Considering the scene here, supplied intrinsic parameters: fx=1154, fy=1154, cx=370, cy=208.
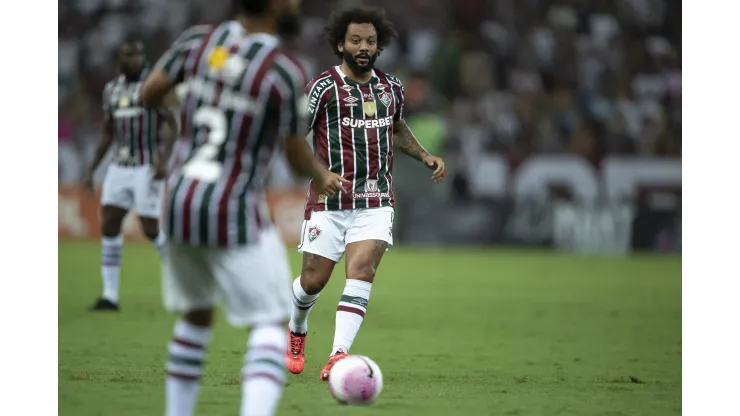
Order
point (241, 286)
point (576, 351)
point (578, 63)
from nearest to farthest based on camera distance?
point (241, 286) → point (576, 351) → point (578, 63)

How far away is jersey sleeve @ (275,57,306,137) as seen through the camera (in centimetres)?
457

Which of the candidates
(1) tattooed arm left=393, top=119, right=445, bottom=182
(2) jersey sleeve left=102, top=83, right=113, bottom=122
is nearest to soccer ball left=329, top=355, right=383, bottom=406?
(1) tattooed arm left=393, top=119, right=445, bottom=182

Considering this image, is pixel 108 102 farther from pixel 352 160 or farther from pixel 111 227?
pixel 352 160

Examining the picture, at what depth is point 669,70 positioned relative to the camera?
72.0 ft

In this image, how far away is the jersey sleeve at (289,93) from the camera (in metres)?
4.57

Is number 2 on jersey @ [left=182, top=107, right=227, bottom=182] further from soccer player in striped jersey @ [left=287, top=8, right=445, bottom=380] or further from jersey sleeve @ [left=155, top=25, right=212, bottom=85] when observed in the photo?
soccer player in striped jersey @ [left=287, top=8, right=445, bottom=380]

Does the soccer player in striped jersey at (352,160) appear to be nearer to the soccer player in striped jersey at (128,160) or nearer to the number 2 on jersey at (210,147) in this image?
the number 2 on jersey at (210,147)

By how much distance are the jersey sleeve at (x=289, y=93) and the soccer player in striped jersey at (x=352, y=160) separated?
2.52 metres

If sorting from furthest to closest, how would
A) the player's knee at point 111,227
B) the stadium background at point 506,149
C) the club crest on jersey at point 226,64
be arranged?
the stadium background at point 506,149 < the player's knee at point 111,227 < the club crest on jersey at point 226,64

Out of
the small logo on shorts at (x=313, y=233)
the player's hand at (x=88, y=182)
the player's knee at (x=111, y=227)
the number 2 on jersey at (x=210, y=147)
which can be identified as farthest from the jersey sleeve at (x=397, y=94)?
the player's hand at (x=88, y=182)

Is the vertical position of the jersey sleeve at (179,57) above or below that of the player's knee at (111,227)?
Answer: above
